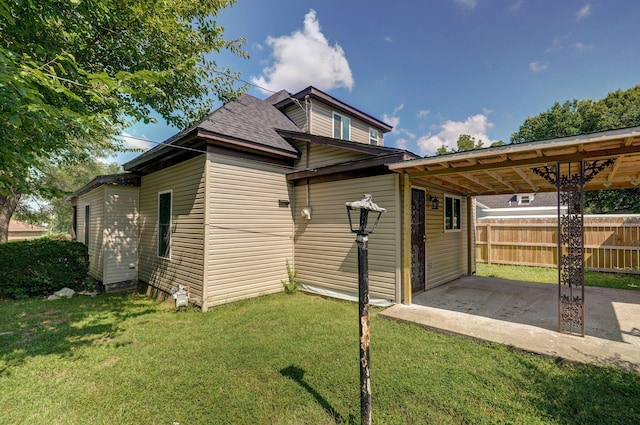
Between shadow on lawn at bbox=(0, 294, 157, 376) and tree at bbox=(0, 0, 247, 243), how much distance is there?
2247mm

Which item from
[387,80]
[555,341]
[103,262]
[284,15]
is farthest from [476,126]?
[103,262]

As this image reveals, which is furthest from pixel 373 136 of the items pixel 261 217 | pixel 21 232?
pixel 21 232

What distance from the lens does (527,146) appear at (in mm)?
3678

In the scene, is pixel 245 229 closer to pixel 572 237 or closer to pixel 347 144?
pixel 347 144

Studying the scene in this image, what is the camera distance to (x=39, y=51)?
3.31m

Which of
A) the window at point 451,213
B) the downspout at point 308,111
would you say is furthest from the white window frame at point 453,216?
the downspout at point 308,111

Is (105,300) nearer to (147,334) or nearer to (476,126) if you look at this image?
(147,334)

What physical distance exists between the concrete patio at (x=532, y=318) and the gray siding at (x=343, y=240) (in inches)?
31.4

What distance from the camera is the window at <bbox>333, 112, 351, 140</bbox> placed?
32.9 ft

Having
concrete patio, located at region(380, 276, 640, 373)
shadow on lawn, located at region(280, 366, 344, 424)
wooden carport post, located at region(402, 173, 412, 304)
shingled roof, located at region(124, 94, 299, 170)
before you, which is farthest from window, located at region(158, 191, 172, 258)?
wooden carport post, located at region(402, 173, 412, 304)

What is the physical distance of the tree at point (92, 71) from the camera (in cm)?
272

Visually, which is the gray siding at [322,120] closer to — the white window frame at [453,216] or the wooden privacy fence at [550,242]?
the white window frame at [453,216]

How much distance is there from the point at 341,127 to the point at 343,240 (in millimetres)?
5813

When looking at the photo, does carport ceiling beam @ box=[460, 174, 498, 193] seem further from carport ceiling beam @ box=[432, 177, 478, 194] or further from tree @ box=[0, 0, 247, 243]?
tree @ box=[0, 0, 247, 243]
